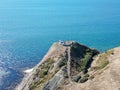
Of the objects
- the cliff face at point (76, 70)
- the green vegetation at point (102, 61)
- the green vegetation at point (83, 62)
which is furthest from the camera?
the green vegetation at point (83, 62)

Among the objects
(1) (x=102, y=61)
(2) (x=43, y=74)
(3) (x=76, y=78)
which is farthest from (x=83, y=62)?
(3) (x=76, y=78)

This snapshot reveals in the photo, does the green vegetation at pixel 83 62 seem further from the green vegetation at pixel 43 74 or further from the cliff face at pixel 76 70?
the green vegetation at pixel 43 74

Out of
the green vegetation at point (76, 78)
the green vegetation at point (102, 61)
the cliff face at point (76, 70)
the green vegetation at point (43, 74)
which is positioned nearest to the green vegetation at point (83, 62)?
the cliff face at point (76, 70)

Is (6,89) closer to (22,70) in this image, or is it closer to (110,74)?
(22,70)

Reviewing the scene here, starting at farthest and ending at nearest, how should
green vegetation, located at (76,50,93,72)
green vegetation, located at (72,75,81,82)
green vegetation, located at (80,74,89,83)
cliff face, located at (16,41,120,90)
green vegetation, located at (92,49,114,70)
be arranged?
1. green vegetation, located at (76,50,93,72)
2. green vegetation, located at (92,49,114,70)
3. green vegetation, located at (72,75,81,82)
4. green vegetation, located at (80,74,89,83)
5. cliff face, located at (16,41,120,90)

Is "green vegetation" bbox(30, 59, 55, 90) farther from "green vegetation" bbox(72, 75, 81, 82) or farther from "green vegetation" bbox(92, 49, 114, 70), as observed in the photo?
"green vegetation" bbox(92, 49, 114, 70)

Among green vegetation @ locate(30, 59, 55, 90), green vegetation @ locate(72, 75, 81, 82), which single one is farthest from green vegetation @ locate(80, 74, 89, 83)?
green vegetation @ locate(30, 59, 55, 90)

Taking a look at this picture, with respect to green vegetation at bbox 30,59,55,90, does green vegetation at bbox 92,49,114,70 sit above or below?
above

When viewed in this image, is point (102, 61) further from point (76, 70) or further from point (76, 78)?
point (76, 78)

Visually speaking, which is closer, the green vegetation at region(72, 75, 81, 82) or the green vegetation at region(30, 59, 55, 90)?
the green vegetation at region(72, 75, 81, 82)
